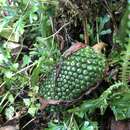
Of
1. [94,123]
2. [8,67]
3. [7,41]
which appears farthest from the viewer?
[7,41]

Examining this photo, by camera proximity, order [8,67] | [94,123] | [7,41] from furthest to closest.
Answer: [7,41] < [8,67] < [94,123]

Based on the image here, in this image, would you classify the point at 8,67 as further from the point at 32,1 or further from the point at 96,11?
the point at 96,11

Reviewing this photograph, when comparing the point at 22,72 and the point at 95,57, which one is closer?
the point at 95,57

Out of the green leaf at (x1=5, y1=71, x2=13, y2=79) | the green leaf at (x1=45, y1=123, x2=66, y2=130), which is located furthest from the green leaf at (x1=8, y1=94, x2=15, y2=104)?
the green leaf at (x1=45, y1=123, x2=66, y2=130)

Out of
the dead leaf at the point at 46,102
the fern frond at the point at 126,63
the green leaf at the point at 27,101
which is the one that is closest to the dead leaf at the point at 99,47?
the fern frond at the point at 126,63

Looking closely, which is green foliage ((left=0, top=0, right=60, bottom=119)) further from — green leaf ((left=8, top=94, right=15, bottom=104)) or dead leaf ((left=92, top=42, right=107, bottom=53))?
dead leaf ((left=92, top=42, right=107, bottom=53))

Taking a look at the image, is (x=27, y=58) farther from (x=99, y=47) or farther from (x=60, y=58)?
(x=99, y=47)

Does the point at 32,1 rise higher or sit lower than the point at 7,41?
higher

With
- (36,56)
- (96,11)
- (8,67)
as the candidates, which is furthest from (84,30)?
(8,67)
